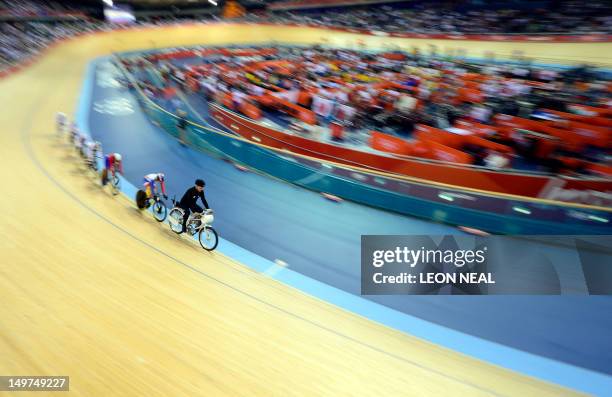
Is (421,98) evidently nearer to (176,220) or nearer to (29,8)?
(176,220)

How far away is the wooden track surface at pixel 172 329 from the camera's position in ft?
9.77

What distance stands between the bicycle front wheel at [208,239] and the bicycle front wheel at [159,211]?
0.88m

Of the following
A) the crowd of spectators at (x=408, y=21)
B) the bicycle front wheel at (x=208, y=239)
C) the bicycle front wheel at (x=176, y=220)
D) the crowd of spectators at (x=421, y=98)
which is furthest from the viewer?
the crowd of spectators at (x=408, y=21)

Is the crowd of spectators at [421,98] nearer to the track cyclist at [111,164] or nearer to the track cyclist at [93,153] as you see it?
the track cyclist at [111,164]

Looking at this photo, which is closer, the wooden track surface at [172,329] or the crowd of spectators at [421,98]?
the wooden track surface at [172,329]

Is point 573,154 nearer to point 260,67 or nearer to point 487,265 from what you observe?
point 487,265

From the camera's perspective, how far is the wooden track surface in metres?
2.98

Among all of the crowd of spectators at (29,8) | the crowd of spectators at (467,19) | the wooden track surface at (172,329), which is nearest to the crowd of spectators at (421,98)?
the wooden track surface at (172,329)

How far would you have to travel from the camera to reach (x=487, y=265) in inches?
197

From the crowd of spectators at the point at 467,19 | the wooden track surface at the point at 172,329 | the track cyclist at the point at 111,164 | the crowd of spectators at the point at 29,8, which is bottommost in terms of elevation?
the wooden track surface at the point at 172,329

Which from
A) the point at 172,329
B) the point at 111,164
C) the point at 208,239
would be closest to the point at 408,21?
the point at 111,164

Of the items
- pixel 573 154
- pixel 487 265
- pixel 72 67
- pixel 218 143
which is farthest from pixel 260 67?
pixel 487 265

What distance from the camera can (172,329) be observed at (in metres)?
3.47

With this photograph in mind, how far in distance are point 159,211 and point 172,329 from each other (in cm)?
234
